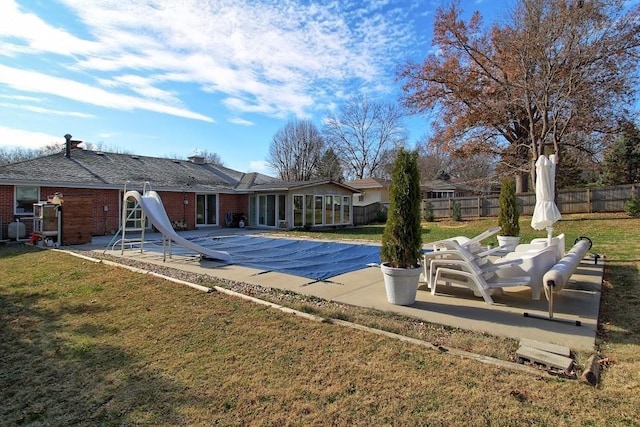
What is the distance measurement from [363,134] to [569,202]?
24.2 metres

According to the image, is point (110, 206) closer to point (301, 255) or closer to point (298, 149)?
point (301, 255)

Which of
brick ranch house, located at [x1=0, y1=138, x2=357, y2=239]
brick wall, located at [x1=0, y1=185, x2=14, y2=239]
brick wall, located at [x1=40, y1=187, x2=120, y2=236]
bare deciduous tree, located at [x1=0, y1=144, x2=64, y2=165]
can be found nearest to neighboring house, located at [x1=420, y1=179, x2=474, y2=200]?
brick ranch house, located at [x1=0, y1=138, x2=357, y2=239]

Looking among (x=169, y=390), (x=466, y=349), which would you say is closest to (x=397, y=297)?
(x=466, y=349)

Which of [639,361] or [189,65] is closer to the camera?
[639,361]

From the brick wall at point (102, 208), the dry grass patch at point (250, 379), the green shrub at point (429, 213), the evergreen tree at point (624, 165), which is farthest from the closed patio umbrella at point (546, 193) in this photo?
the evergreen tree at point (624, 165)

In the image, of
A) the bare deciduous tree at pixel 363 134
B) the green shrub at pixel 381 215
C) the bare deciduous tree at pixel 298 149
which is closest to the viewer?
the green shrub at pixel 381 215

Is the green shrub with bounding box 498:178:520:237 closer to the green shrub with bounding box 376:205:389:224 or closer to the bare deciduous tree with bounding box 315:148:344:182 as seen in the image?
the green shrub with bounding box 376:205:389:224

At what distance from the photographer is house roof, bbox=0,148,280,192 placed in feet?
47.4

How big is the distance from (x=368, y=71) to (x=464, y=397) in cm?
1705

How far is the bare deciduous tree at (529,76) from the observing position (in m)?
16.0

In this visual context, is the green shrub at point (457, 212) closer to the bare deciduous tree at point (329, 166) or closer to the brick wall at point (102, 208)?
the brick wall at point (102, 208)

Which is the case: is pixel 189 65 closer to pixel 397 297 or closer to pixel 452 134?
pixel 397 297

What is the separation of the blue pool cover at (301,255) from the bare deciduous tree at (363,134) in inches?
1163

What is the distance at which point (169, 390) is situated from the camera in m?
2.89
